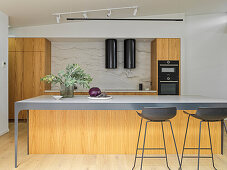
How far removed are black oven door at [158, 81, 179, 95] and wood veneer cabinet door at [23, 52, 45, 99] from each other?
297 centimetres

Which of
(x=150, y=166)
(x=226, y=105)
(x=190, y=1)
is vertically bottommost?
(x=150, y=166)

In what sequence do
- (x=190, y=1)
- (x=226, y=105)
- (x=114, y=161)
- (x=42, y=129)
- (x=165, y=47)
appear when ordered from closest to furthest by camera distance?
(x=226, y=105) → (x=114, y=161) → (x=42, y=129) → (x=190, y=1) → (x=165, y=47)

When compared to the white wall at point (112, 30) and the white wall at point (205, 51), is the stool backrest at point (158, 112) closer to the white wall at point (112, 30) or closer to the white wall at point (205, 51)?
the white wall at point (112, 30)

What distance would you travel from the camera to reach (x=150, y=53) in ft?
20.8

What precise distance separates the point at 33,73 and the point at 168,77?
3405 millimetres

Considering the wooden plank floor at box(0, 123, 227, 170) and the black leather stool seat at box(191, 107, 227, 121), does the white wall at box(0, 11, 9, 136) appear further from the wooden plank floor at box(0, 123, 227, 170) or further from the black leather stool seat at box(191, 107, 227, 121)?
the black leather stool seat at box(191, 107, 227, 121)

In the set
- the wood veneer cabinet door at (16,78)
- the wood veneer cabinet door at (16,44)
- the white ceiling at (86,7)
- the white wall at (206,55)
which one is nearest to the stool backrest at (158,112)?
the white ceiling at (86,7)

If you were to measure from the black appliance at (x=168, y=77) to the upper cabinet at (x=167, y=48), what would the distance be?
15 centimetres

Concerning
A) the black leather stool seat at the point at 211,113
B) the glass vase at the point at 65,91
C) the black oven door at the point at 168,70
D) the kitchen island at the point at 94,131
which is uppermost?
the black oven door at the point at 168,70

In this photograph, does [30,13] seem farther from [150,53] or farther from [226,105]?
[226,105]

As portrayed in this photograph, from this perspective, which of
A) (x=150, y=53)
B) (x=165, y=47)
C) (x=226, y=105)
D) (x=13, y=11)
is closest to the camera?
(x=226, y=105)

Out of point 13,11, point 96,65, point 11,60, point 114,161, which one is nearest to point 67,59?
point 96,65

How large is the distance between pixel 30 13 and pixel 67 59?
1798mm

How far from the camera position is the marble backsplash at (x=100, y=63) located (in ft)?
20.8
